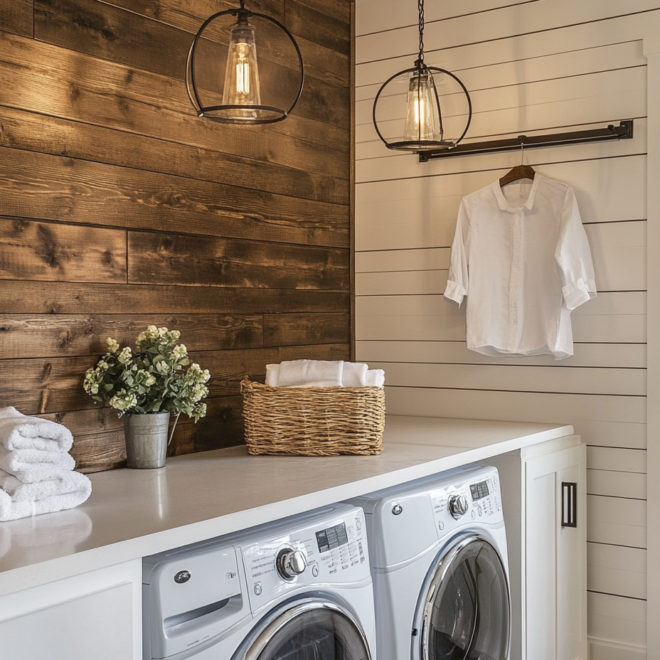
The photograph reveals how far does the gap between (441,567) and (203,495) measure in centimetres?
72

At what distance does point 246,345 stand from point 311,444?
547 mm

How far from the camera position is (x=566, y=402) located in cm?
289

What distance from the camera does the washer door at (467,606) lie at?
2148 millimetres

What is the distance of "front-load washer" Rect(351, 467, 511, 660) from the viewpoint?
202 cm

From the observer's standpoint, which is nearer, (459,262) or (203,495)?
(203,495)

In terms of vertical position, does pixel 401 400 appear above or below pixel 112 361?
below

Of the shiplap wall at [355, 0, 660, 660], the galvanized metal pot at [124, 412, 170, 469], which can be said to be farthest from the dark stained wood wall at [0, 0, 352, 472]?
the shiplap wall at [355, 0, 660, 660]

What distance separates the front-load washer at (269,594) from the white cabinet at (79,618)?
2.1 inches

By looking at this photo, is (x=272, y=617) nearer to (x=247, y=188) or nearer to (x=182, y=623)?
(x=182, y=623)

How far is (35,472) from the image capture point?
1.57 metres

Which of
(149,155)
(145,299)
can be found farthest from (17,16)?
(145,299)

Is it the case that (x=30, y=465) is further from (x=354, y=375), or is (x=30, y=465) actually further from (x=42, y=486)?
(x=354, y=375)

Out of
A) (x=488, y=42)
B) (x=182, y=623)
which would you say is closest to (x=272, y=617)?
(x=182, y=623)

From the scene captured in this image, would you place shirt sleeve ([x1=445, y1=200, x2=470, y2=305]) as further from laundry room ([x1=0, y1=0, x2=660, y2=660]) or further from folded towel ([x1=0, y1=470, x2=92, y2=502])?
folded towel ([x1=0, y1=470, x2=92, y2=502])
